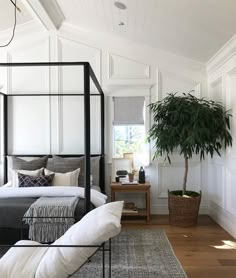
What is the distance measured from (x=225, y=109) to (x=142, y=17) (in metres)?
1.74

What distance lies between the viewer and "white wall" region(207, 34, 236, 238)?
12.9ft

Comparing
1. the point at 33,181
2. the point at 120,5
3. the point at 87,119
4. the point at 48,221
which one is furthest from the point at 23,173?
the point at 120,5

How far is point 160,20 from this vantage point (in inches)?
151

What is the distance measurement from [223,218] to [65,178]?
7.71 feet

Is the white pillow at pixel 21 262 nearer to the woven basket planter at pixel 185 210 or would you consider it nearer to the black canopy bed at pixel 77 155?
the black canopy bed at pixel 77 155

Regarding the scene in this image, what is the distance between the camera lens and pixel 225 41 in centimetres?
386

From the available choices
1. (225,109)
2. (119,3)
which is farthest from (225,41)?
(119,3)

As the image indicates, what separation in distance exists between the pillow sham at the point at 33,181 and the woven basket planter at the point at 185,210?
1.87 metres

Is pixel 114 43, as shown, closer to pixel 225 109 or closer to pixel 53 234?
pixel 225 109

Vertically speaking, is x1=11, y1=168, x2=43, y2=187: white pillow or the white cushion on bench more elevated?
x1=11, y1=168, x2=43, y2=187: white pillow

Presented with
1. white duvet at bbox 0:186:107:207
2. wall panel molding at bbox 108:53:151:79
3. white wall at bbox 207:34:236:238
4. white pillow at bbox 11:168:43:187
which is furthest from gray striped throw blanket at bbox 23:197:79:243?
wall panel molding at bbox 108:53:151:79

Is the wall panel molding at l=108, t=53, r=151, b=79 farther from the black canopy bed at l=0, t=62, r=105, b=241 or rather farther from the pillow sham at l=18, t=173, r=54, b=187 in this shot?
the pillow sham at l=18, t=173, r=54, b=187

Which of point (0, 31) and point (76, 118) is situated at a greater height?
point (0, 31)

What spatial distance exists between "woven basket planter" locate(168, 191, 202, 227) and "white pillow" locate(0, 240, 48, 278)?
96.6 inches
